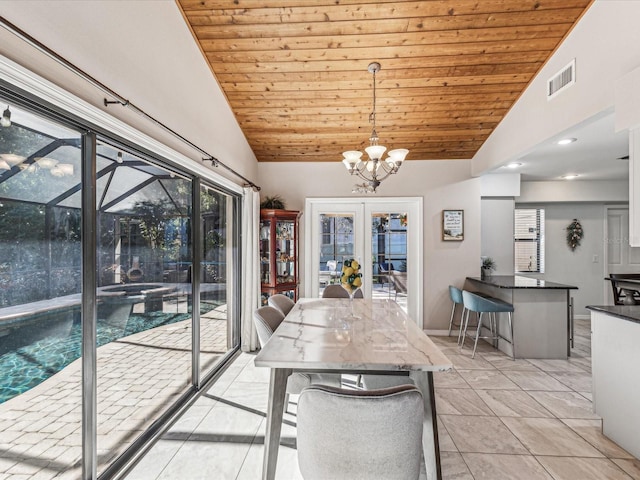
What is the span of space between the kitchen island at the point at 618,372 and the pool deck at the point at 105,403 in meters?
3.21

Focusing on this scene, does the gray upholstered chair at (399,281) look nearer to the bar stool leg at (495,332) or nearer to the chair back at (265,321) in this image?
the bar stool leg at (495,332)

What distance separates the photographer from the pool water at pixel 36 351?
1373mm

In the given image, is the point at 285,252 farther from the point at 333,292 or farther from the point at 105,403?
the point at 105,403

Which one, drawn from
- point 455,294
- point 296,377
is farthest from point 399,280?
point 296,377

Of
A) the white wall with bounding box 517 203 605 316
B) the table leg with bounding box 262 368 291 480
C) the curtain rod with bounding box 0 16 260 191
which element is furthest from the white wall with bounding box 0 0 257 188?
the white wall with bounding box 517 203 605 316

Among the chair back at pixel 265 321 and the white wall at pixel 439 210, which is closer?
the chair back at pixel 265 321

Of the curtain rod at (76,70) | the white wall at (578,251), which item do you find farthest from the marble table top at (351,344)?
the white wall at (578,251)

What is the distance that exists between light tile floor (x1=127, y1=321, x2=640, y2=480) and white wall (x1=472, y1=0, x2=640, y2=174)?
232cm

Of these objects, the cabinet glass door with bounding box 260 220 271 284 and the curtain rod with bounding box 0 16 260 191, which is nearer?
the curtain rod with bounding box 0 16 260 191

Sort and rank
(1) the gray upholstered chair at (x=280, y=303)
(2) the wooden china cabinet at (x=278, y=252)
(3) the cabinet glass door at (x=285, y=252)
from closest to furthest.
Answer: (1) the gray upholstered chair at (x=280, y=303), (2) the wooden china cabinet at (x=278, y=252), (3) the cabinet glass door at (x=285, y=252)

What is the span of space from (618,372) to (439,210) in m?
2.98

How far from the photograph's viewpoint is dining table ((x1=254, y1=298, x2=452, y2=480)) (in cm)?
153

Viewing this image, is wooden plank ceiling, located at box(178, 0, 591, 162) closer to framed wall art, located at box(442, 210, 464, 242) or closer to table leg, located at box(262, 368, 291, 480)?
framed wall art, located at box(442, 210, 464, 242)

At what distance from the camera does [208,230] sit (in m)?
3.43
